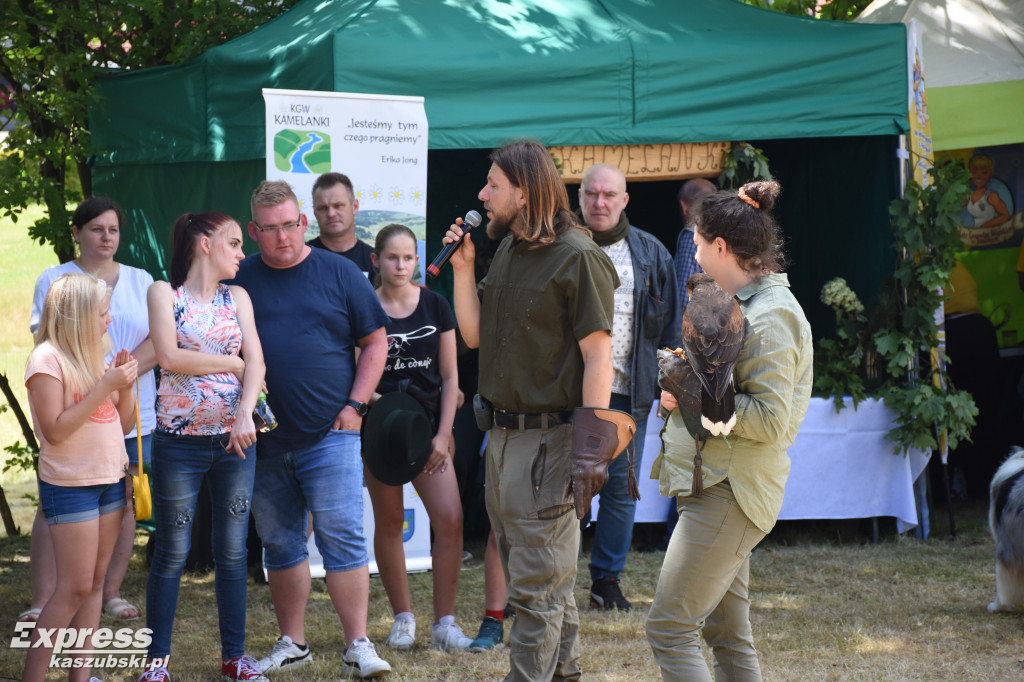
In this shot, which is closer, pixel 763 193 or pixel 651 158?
pixel 763 193

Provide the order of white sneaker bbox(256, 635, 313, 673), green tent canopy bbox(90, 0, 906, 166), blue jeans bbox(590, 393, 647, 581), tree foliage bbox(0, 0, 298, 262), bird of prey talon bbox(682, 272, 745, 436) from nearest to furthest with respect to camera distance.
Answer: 1. bird of prey talon bbox(682, 272, 745, 436)
2. white sneaker bbox(256, 635, 313, 673)
3. blue jeans bbox(590, 393, 647, 581)
4. green tent canopy bbox(90, 0, 906, 166)
5. tree foliage bbox(0, 0, 298, 262)

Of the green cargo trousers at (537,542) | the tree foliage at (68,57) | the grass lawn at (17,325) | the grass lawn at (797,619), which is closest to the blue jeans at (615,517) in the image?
the grass lawn at (797,619)

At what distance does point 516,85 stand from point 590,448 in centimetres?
291

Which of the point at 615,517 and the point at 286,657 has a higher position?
the point at 615,517

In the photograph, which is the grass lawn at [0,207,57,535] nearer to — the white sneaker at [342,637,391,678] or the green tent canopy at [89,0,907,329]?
the green tent canopy at [89,0,907,329]

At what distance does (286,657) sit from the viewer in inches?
156

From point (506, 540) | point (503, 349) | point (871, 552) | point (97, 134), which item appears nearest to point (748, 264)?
point (503, 349)

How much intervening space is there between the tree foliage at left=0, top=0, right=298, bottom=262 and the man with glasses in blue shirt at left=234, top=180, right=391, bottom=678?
2629 mm

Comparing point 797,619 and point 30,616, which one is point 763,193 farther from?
point 30,616

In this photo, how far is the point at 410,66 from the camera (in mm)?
5242

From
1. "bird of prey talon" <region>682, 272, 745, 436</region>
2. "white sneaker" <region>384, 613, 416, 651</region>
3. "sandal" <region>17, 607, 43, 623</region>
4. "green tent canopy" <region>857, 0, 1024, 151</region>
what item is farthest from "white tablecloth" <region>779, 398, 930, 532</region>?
"sandal" <region>17, 607, 43, 623</region>

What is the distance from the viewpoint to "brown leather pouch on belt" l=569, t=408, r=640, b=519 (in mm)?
2986

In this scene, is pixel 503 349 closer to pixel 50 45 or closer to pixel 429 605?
pixel 429 605

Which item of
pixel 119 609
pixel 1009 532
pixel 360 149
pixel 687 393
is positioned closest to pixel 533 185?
pixel 687 393
